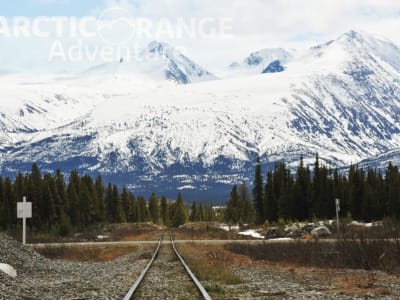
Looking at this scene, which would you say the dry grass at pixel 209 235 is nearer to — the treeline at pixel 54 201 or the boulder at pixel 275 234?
the boulder at pixel 275 234

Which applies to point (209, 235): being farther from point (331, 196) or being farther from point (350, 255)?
point (350, 255)

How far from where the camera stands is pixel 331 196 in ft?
296

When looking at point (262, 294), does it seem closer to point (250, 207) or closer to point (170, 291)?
point (170, 291)

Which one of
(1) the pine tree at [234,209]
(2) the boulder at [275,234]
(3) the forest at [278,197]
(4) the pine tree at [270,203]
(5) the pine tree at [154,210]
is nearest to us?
(2) the boulder at [275,234]

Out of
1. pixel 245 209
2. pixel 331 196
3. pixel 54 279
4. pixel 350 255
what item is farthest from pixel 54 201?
pixel 350 255

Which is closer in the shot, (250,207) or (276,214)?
(276,214)

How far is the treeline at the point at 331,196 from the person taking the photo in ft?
275

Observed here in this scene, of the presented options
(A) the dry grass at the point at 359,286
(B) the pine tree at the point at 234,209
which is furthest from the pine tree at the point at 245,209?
(A) the dry grass at the point at 359,286

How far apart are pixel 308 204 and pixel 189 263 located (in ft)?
220

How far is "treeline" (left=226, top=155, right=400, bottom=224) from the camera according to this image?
83.9 metres

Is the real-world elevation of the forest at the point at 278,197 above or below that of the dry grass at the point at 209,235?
above

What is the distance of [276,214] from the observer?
10000cm

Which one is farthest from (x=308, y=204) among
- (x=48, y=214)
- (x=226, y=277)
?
(x=226, y=277)

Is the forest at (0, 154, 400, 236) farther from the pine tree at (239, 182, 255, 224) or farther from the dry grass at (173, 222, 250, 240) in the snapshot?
the pine tree at (239, 182, 255, 224)
